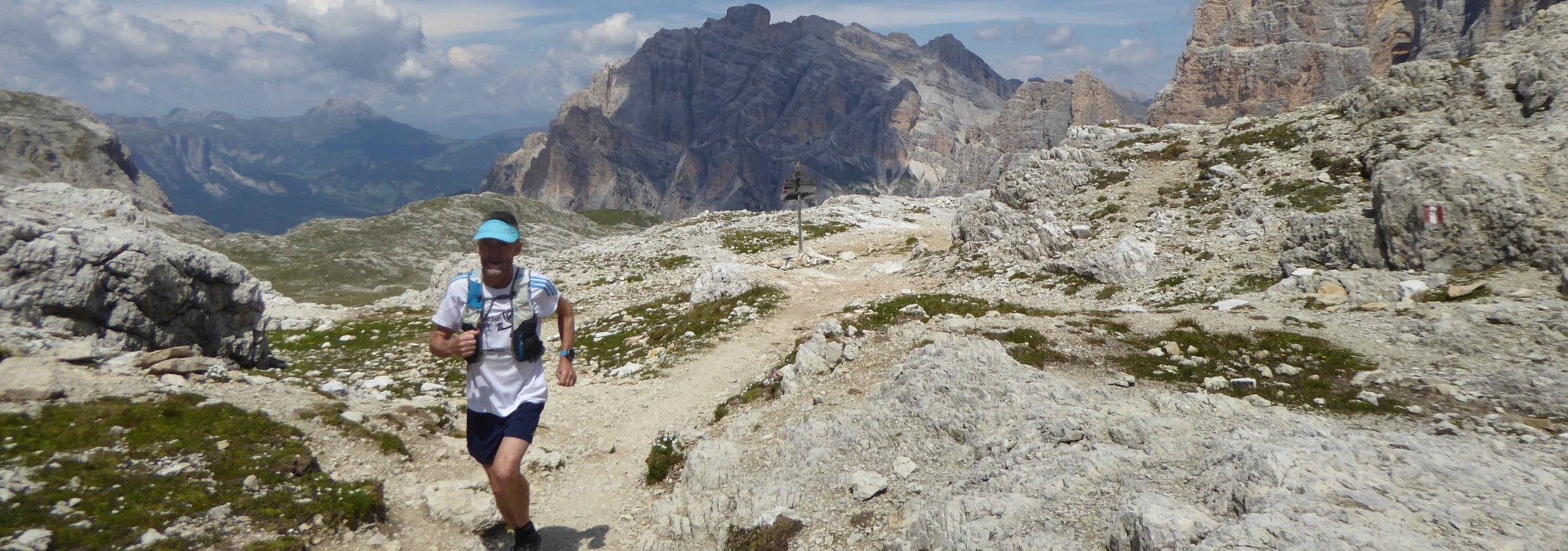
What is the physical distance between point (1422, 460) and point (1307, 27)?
23068 cm

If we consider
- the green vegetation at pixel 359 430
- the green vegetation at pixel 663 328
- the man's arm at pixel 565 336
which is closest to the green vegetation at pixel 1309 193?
the green vegetation at pixel 663 328

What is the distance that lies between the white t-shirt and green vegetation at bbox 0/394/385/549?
13.5 feet

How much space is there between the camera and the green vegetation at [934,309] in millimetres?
20784

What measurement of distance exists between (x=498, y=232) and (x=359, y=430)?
841cm

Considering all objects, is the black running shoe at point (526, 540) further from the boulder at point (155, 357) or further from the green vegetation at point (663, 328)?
the green vegetation at point (663, 328)

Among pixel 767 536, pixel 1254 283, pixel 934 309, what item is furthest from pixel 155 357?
pixel 1254 283

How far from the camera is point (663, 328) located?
92.0 ft

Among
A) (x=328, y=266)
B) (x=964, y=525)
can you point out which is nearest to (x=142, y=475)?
(x=964, y=525)

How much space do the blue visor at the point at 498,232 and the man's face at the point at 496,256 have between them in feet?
0.17

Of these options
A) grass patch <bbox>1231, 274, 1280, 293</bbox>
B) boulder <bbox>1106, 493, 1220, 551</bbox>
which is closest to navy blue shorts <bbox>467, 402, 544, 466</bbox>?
boulder <bbox>1106, 493, 1220, 551</bbox>

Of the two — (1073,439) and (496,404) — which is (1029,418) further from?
(496,404)

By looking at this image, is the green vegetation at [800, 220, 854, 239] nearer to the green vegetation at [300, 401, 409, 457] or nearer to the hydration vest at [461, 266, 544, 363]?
the green vegetation at [300, 401, 409, 457]

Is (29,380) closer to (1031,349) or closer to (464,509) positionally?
(464,509)

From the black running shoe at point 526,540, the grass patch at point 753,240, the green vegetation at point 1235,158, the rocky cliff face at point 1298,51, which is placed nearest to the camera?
the black running shoe at point 526,540
